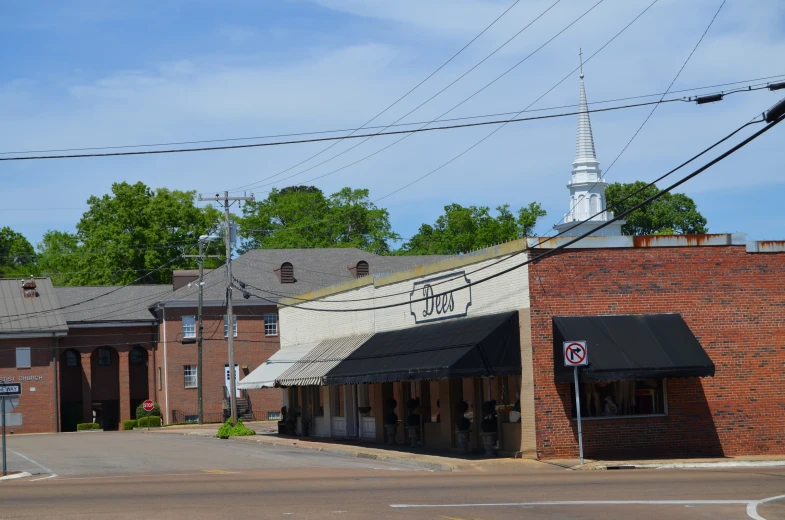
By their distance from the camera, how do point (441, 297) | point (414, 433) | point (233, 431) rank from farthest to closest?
1. point (233, 431)
2. point (414, 433)
3. point (441, 297)

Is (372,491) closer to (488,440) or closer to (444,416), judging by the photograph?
(488,440)

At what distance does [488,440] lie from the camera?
89.0ft

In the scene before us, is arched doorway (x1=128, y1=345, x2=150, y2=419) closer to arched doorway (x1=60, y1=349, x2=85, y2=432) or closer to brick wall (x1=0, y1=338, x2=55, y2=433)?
arched doorway (x1=60, y1=349, x2=85, y2=432)

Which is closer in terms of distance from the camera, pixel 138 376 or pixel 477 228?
pixel 138 376

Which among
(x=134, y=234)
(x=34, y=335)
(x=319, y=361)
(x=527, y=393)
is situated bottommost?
(x=527, y=393)

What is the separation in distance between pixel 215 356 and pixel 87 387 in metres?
10.2

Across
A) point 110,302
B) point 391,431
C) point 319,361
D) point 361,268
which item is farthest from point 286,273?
point 391,431

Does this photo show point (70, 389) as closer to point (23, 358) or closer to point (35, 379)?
point (35, 379)

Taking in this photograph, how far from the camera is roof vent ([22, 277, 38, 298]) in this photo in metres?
68.4

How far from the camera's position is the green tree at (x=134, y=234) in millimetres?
83312

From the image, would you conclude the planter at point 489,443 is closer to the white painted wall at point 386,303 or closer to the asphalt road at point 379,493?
the asphalt road at point 379,493

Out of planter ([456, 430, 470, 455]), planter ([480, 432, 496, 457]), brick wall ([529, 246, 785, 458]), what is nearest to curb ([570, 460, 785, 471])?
brick wall ([529, 246, 785, 458])

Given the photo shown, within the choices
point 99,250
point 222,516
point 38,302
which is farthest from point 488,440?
point 99,250

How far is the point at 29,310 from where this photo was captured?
219ft
